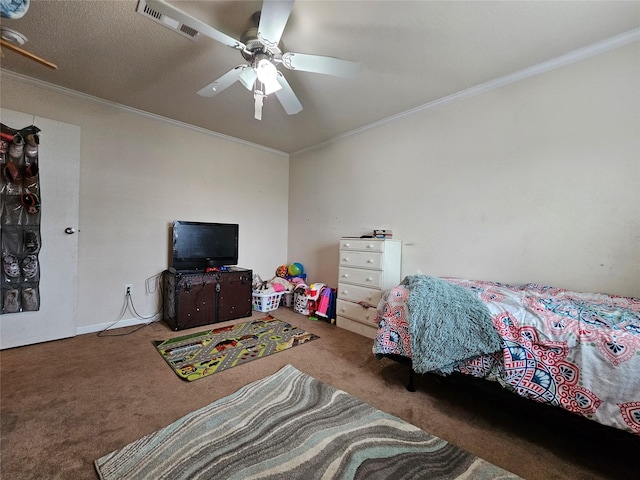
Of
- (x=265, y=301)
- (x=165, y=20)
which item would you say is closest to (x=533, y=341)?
(x=165, y=20)

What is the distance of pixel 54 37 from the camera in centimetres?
187

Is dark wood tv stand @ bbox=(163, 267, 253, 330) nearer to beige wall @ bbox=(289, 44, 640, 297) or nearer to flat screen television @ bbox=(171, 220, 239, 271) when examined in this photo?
flat screen television @ bbox=(171, 220, 239, 271)

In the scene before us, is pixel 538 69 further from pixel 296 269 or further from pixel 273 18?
pixel 296 269

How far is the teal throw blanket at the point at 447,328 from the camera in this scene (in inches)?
57.4

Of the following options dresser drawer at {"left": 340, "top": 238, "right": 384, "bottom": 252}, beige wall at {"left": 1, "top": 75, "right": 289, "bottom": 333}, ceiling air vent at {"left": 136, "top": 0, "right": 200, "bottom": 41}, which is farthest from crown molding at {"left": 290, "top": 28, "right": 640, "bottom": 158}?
beige wall at {"left": 1, "top": 75, "right": 289, "bottom": 333}

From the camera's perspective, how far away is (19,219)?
7.62ft

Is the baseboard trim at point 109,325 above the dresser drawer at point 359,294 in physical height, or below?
below

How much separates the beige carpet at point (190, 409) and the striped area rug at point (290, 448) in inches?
4.0

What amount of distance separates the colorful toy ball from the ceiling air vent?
2.91m

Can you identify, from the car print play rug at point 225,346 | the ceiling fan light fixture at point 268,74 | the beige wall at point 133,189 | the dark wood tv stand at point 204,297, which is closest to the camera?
the ceiling fan light fixture at point 268,74

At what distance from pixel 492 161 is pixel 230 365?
9.27ft

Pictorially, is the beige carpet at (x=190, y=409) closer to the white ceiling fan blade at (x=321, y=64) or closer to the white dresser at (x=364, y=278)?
the white dresser at (x=364, y=278)

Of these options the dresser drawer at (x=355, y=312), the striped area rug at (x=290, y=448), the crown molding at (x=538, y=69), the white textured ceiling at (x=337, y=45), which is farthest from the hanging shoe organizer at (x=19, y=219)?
the crown molding at (x=538, y=69)

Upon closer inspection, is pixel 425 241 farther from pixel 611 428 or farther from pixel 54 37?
pixel 54 37
